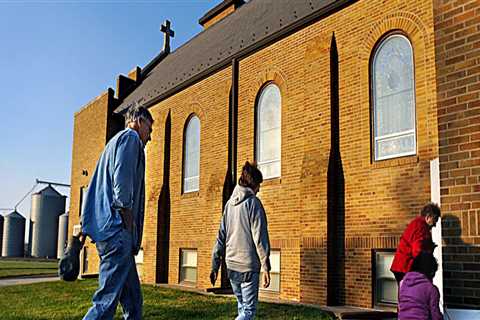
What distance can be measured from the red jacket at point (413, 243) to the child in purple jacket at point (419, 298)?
6.22ft

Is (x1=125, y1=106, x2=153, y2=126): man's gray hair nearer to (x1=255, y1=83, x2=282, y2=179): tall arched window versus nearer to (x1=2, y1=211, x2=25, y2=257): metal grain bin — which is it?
(x1=255, y1=83, x2=282, y2=179): tall arched window

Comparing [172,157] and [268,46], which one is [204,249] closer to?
[172,157]

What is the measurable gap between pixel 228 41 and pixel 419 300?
12932mm

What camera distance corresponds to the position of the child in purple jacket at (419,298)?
4477mm

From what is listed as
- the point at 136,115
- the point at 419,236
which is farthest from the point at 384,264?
the point at 136,115

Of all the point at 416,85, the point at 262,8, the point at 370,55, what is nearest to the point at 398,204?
the point at 416,85

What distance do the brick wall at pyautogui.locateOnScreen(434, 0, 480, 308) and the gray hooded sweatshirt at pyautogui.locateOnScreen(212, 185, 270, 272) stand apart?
164 centimetres

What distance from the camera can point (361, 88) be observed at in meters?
10.5

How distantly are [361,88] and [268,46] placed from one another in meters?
3.58

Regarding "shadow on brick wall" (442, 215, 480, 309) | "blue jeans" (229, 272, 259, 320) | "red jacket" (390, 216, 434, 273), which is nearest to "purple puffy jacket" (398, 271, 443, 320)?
"shadow on brick wall" (442, 215, 480, 309)

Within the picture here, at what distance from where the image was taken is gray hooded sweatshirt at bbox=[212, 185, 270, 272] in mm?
5094

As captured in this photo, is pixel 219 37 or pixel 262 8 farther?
pixel 219 37

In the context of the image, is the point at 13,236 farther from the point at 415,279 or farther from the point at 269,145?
the point at 415,279

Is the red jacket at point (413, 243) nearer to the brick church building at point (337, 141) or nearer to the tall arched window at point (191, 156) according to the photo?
the brick church building at point (337, 141)
